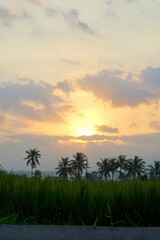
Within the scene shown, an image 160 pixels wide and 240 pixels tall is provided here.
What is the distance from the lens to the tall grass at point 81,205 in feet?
18.9

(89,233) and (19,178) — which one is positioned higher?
(19,178)

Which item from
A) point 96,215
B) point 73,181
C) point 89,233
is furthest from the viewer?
point 73,181

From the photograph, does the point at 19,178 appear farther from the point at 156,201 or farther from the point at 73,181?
the point at 156,201

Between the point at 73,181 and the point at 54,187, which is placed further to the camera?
the point at 73,181

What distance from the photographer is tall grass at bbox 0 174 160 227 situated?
5.77m

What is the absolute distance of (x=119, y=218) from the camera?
5820mm

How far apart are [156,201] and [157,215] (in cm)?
20

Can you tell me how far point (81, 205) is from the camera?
584cm

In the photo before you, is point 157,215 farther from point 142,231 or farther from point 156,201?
point 142,231

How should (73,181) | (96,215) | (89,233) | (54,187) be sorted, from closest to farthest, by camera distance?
1. (89,233)
2. (96,215)
3. (54,187)
4. (73,181)

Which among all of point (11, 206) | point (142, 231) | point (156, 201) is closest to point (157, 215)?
point (156, 201)

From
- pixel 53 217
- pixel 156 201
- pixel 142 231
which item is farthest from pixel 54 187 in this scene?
pixel 142 231

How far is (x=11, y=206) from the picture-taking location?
19.6ft

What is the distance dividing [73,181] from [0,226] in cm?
243
